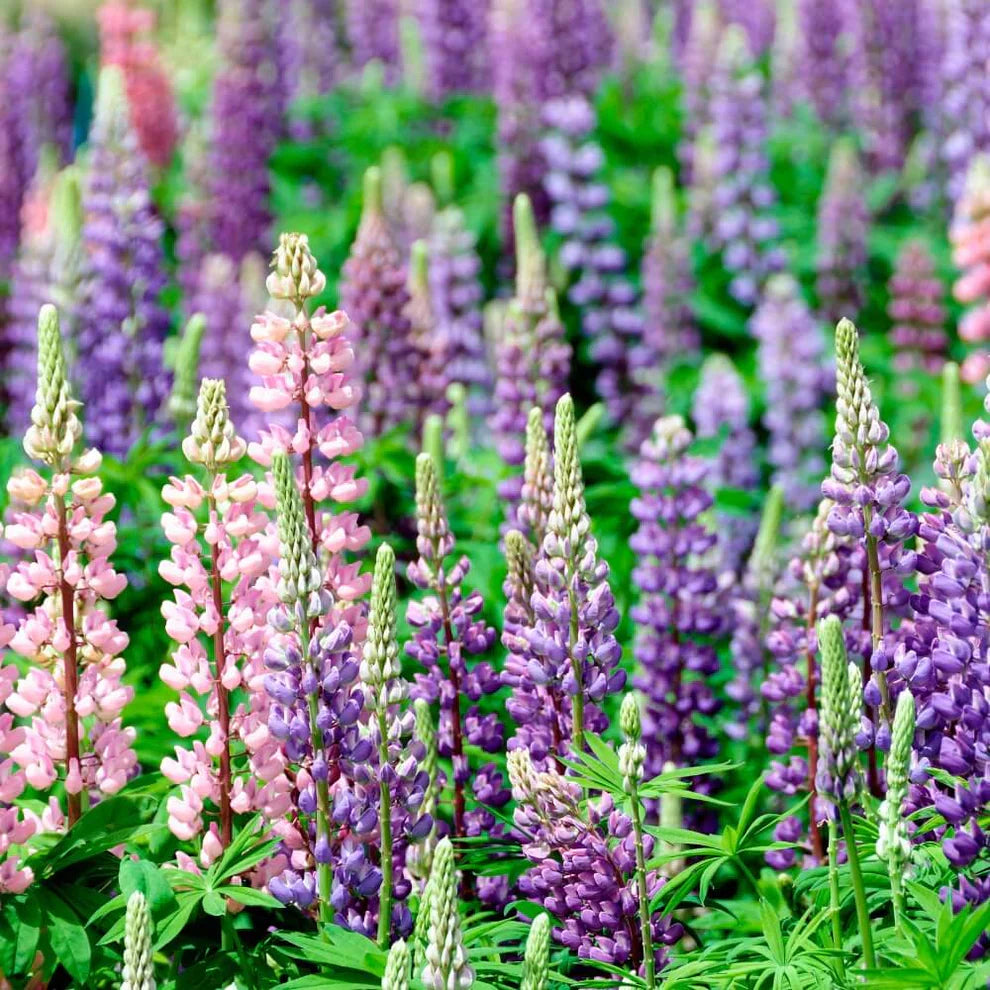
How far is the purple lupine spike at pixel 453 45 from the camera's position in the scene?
10.9 meters

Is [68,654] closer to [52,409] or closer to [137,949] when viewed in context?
[52,409]

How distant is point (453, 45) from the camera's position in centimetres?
1095

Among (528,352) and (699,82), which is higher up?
(699,82)

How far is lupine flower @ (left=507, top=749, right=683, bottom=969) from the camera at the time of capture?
9.82 feet

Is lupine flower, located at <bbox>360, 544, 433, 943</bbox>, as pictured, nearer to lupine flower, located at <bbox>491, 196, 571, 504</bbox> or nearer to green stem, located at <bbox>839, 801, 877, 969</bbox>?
green stem, located at <bbox>839, 801, 877, 969</bbox>

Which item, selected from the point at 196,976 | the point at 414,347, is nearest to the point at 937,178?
the point at 414,347

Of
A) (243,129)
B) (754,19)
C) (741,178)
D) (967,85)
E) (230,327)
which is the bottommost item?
(230,327)

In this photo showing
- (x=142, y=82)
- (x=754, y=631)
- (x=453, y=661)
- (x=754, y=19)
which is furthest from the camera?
(x=754, y=19)

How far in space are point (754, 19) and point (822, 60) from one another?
6.96 ft

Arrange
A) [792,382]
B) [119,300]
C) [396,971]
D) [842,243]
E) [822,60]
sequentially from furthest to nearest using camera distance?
[822,60] < [842,243] < [792,382] < [119,300] < [396,971]

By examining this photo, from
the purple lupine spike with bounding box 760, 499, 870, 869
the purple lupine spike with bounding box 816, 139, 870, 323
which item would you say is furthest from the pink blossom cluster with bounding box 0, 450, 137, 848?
the purple lupine spike with bounding box 816, 139, 870, 323

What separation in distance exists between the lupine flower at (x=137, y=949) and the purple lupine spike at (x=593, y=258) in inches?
210

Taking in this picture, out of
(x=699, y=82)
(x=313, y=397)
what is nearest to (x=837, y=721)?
(x=313, y=397)

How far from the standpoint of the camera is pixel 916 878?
2.93m
